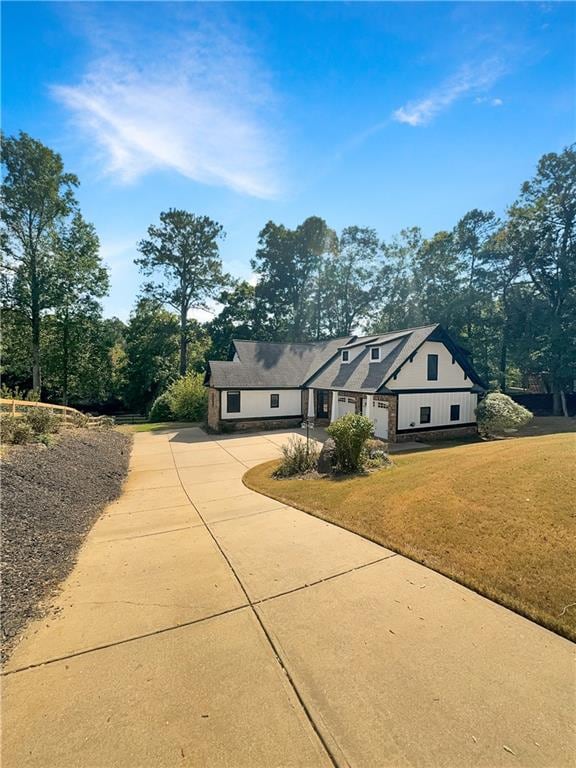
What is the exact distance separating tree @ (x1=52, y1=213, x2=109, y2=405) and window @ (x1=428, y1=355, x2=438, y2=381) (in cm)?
2732

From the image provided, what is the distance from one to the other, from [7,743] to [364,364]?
62.5ft

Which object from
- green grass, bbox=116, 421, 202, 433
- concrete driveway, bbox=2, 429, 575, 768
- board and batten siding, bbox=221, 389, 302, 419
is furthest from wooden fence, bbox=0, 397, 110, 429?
concrete driveway, bbox=2, 429, 575, 768

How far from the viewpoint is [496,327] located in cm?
2855

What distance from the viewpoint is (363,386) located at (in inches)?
707

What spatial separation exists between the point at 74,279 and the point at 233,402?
18.5 m

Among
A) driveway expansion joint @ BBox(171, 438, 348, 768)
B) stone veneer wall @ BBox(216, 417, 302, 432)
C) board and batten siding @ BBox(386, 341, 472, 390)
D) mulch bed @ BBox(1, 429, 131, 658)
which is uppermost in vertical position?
board and batten siding @ BBox(386, 341, 472, 390)

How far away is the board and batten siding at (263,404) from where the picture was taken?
20.7m

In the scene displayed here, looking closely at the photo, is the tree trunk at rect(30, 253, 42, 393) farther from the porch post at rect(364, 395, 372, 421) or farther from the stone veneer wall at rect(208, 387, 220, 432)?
the porch post at rect(364, 395, 372, 421)

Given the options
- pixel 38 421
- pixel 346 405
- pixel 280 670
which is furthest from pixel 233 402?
pixel 280 670

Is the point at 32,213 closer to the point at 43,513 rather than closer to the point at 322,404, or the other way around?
the point at 322,404

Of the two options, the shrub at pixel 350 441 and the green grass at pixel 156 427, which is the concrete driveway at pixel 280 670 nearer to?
the shrub at pixel 350 441

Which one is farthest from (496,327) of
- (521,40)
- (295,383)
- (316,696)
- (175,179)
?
(316,696)

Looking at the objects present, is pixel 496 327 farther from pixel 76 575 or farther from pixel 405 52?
pixel 76 575

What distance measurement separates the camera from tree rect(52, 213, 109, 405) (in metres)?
26.7
